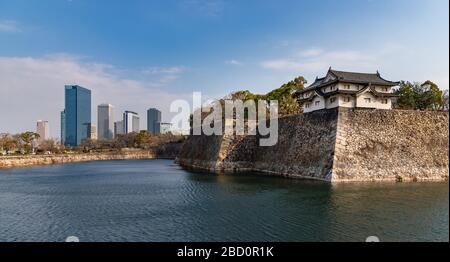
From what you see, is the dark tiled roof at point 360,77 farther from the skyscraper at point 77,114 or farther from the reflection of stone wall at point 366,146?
the skyscraper at point 77,114

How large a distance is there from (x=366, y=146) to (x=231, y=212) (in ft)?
40.2

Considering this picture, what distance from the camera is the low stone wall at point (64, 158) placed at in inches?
1566

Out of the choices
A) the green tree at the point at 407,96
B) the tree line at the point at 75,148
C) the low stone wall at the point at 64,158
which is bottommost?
the low stone wall at the point at 64,158

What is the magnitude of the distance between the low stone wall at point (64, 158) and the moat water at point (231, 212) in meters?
24.3

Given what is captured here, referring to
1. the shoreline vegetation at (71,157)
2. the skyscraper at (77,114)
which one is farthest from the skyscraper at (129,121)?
the shoreline vegetation at (71,157)

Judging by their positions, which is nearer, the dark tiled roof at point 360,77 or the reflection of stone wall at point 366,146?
the reflection of stone wall at point 366,146

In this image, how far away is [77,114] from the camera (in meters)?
141

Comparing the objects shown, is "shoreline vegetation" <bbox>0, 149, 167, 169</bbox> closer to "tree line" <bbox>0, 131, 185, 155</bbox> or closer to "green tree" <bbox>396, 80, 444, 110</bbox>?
"tree line" <bbox>0, 131, 185, 155</bbox>

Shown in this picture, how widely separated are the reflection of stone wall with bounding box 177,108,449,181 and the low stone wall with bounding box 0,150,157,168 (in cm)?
3287

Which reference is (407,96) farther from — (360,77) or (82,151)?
(82,151)

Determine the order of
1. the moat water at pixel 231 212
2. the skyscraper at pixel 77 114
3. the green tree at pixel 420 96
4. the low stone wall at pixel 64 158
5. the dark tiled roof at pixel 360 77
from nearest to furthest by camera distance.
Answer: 1. the moat water at pixel 231 212
2. the dark tiled roof at pixel 360 77
3. the green tree at pixel 420 96
4. the low stone wall at pixel 64 158
5. the skyscraper at pixel 77 114

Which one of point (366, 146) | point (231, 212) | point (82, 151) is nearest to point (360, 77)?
point (366, 146)

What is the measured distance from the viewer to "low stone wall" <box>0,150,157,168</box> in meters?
39.8
